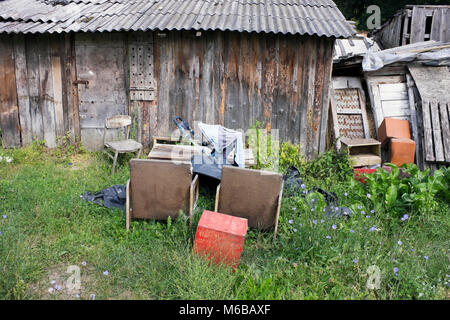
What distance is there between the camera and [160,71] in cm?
737

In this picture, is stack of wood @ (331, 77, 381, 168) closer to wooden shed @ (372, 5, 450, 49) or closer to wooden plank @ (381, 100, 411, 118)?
wooden plank @ (381, 100, 411, 118)

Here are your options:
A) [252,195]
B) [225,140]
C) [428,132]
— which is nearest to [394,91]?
[428,132]

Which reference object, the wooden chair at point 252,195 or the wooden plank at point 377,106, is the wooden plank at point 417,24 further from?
the wooden chair at point 252,195

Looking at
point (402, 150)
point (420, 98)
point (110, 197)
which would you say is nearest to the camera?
point (110, 197)

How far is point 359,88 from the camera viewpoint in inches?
325

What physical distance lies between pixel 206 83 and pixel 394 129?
4.00 m

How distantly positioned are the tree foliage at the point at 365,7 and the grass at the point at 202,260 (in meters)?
12.8

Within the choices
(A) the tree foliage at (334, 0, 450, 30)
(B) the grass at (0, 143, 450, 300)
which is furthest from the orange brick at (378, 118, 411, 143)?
(A) the tree foliage at (334, 0, 450, 30)

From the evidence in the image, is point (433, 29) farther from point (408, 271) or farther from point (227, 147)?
point (408, 271)

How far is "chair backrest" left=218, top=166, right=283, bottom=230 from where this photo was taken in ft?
14.2

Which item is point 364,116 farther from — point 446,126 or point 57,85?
point 57,85

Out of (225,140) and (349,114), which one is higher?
(349,114)

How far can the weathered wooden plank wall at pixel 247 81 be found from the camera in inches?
282

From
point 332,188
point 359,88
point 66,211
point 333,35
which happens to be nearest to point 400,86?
point 359,88
